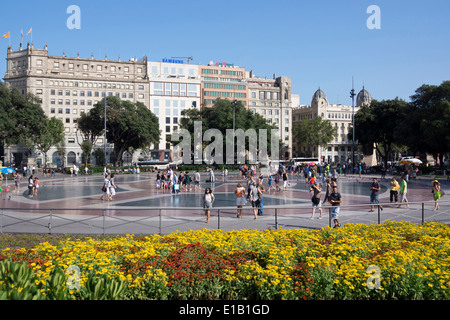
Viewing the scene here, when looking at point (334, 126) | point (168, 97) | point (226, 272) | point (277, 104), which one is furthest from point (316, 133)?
point (226, 272)

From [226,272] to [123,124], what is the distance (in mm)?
58629

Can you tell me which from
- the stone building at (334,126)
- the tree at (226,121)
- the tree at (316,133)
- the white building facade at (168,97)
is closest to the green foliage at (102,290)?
the tree at (226,121)

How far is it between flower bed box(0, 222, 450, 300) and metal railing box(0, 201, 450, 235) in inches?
209

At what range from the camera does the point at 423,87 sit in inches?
2127

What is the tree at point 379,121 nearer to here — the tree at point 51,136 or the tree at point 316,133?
the tree at point 316,133

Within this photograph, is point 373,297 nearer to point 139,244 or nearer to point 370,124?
point 139,244

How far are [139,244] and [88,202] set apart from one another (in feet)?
51.7

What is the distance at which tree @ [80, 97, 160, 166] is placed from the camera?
207ft

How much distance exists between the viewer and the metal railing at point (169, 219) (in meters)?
13.8

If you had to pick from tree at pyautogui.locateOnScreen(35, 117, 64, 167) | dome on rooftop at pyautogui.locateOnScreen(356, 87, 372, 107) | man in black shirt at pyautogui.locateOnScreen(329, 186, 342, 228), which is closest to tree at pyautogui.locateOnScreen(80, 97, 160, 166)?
tree at pyautogui.locateOnScreen(35, 117, 64, 167)

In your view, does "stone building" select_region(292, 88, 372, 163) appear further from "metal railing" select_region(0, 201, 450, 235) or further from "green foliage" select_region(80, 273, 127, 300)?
"green foliage" select_region(80, 273, 127, 300)

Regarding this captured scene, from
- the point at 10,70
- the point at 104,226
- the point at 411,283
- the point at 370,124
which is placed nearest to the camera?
the point at 411,283

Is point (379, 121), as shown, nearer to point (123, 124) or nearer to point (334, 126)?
point (123, 124)
